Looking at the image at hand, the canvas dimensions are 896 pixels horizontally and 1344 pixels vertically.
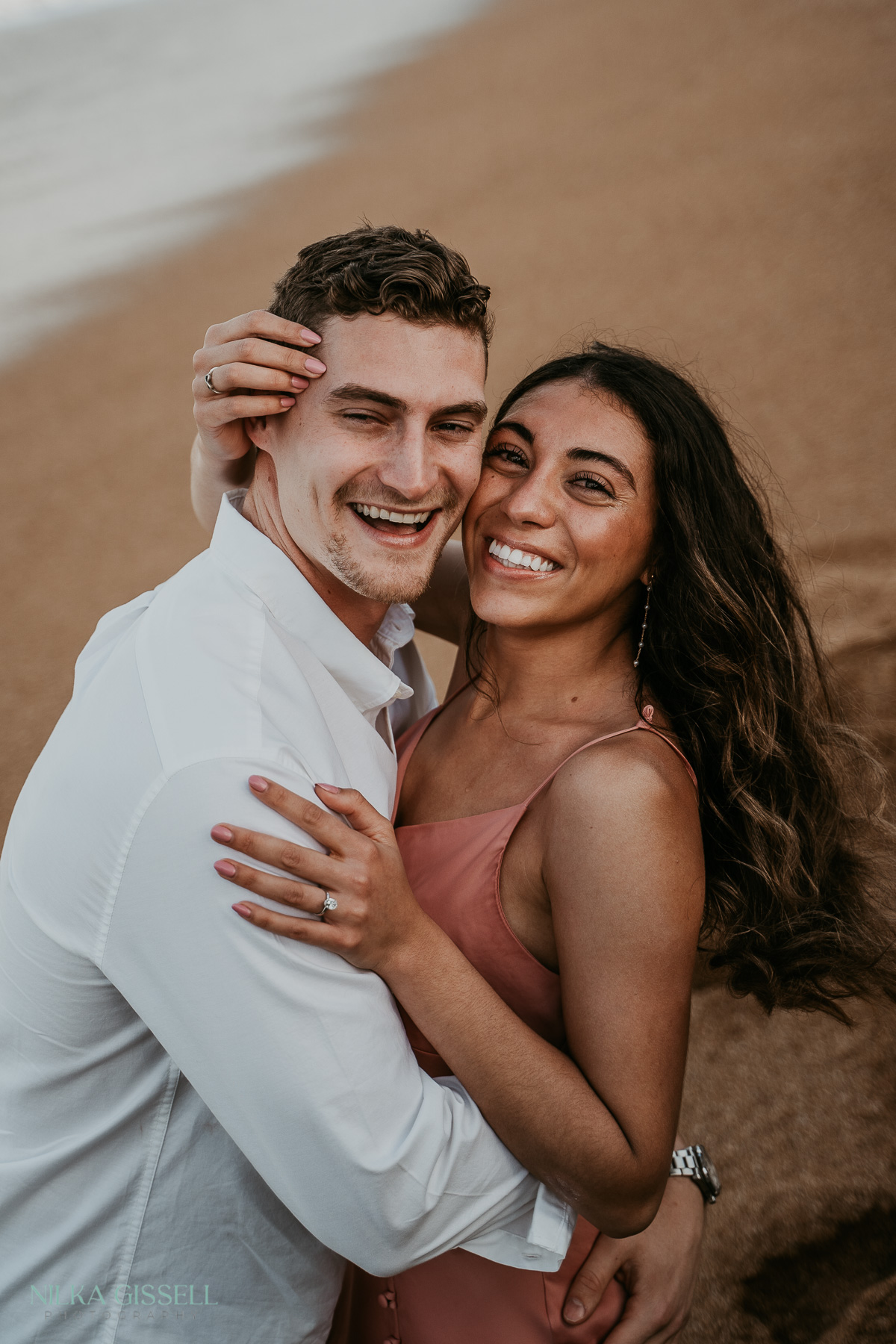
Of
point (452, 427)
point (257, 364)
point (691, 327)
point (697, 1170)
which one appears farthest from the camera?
point (691, 327)

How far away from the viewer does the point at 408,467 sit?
2.07 meters

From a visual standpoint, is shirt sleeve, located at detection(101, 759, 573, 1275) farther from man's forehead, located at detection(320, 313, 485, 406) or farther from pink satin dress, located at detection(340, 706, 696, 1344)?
man's forehead, located at detection(320, 313, 485, 406)

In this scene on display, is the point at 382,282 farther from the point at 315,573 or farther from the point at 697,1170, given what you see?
the point at 697,1170

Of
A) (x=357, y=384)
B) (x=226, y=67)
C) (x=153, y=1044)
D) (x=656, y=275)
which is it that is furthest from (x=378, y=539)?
(x=226, y=67)

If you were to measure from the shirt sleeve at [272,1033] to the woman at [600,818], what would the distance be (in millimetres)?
101

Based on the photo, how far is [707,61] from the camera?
27.1ft

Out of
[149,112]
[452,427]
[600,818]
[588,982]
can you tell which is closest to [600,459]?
[452,427]

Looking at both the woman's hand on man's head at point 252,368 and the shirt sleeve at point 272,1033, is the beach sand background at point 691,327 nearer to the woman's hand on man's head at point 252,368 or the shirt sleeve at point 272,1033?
the shirt sleeve at point 272,1033

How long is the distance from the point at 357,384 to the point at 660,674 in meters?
0.90

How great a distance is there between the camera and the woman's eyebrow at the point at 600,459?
218cm

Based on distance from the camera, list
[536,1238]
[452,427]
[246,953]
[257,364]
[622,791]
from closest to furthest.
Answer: [246,953], [536,1238], [622,791], [257,364], [452,427]

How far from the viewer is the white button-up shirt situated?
1.50 m

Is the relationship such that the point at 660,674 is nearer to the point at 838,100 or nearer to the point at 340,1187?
the point at 340,1187

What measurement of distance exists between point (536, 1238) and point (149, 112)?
36.9 feet
